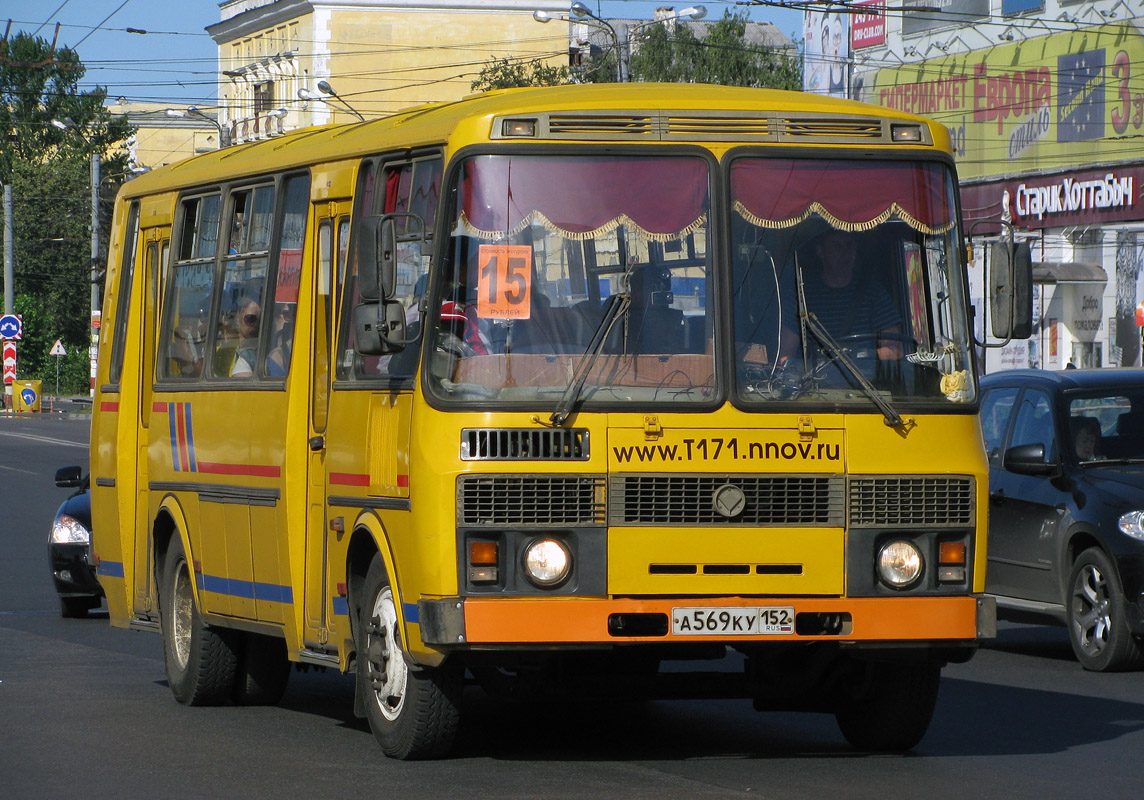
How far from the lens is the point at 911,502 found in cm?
859

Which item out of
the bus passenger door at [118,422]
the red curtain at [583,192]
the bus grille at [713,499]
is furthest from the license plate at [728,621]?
the bus passenger door at [118,422]

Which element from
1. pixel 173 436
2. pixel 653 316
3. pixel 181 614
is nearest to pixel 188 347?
pixel 173 436

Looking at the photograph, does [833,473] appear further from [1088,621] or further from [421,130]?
[1088,621]

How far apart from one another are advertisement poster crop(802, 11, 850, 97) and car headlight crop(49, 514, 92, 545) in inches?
1503

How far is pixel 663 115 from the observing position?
8680mm

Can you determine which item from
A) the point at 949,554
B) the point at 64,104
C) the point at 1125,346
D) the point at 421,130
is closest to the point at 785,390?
the point at 949,554

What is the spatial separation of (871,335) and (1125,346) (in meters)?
34.4

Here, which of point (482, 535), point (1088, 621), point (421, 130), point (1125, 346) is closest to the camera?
point (482, 535)

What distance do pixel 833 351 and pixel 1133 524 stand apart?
461cm

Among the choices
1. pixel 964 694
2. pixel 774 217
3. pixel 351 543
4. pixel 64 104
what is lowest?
pixel 964 694

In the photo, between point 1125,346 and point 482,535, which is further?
point 1125,346

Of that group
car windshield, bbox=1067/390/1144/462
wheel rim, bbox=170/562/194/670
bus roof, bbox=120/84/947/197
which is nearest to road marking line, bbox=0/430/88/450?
wheel rim, bbox=170/562/194/670

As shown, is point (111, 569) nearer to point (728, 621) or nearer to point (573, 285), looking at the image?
point (573, 285)

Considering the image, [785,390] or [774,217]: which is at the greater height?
[774,217]
